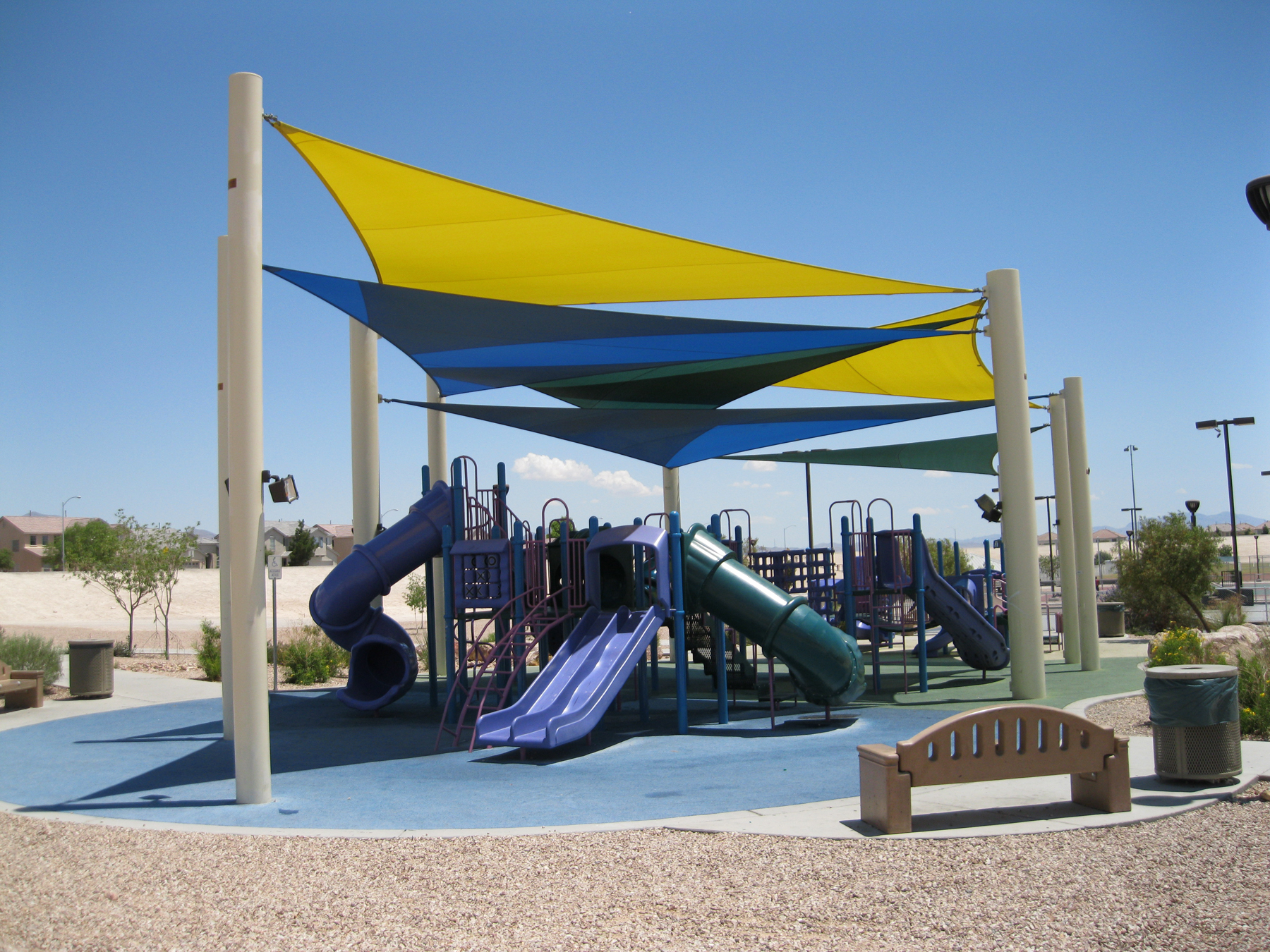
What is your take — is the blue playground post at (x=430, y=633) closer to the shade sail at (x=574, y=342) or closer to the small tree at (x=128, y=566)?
the shade sail at (x=574, y=342)

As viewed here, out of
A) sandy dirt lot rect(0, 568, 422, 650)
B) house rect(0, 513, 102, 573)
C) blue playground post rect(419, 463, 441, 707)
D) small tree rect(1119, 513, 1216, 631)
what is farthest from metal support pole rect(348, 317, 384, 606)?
house rect(0, 513, 102, 573)

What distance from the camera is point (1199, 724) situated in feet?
22.3

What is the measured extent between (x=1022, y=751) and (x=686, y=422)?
995 centimetres

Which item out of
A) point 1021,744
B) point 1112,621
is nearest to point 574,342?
point 1021,744

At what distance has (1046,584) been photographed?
59438mm

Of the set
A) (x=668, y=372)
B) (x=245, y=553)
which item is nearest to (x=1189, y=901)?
A: (x=245, y=553)

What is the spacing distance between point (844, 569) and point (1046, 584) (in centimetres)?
5079

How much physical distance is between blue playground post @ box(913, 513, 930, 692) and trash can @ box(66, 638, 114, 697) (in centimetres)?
1211

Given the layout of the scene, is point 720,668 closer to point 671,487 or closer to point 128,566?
point 671,487

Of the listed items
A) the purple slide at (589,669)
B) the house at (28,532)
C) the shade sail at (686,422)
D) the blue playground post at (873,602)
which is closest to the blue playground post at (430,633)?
the shade sail at (686,422)

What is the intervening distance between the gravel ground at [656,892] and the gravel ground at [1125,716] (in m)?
3.51

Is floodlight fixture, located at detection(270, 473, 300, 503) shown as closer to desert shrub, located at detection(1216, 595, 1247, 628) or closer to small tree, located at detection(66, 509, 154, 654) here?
small tree, located at detection(66, 509, 154, 654)

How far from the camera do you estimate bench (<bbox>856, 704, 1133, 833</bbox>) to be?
20.4 ft

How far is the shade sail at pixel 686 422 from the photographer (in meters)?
14.3
